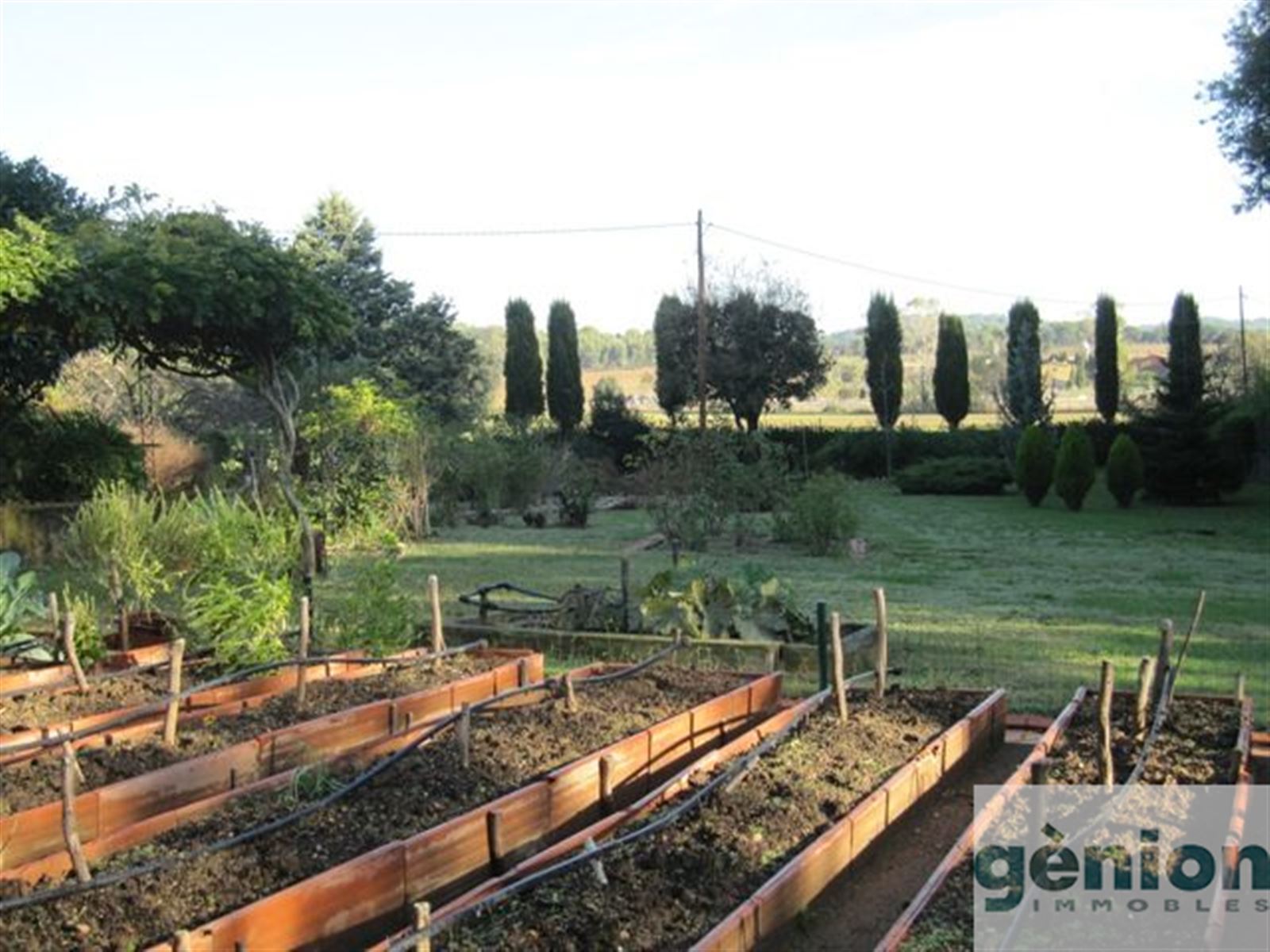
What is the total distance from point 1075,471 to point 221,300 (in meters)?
14.2

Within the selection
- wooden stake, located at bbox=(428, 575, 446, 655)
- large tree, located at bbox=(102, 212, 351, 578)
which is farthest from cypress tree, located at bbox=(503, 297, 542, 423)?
wooden stake, located at bbox=(428, 575, 446, 655)

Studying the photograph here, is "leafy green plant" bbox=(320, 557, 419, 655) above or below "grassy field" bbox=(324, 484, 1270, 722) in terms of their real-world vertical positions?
above

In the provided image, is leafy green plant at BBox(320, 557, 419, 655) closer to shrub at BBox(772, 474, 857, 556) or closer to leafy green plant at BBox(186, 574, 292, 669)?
leafy green plant at BBox(186, 574, 292, 669)

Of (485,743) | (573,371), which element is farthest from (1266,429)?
(485,743)

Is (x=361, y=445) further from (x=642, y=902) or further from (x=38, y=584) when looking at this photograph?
(x=642, y=902)

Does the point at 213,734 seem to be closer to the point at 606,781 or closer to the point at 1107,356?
the point at 606,781

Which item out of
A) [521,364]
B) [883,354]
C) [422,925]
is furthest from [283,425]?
[883,354]

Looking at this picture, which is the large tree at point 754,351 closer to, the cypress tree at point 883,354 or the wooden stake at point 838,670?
the cypress tree at point 883,354

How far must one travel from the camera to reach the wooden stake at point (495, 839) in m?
3.71

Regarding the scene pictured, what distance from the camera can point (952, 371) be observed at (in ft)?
109

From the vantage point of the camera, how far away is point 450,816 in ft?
12.9

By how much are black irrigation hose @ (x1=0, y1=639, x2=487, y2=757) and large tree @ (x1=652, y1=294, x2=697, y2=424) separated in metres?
25.6

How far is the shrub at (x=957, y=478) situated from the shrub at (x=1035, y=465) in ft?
7.60

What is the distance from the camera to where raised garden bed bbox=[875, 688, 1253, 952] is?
9.86 ft
